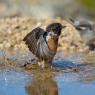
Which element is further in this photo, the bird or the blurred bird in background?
the blurred bird in background

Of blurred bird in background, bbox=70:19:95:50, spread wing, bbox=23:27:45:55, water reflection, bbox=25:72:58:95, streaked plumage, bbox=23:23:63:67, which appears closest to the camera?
water reflection, bbox=25:72:58:95

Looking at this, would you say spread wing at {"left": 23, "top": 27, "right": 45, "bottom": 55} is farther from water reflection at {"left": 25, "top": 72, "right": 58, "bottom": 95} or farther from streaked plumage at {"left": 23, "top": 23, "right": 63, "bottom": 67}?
water reflection at {"left": 25, "top": 72, "right": 58, "bottom": 95}

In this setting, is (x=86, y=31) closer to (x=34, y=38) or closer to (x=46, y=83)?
(x=34, y=38)

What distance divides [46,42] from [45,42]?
2cm

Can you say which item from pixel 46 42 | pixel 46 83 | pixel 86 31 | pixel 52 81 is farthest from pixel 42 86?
pixel 86 31

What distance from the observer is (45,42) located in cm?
880

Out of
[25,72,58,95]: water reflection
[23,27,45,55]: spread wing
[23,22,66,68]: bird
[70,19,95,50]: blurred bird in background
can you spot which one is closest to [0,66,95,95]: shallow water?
[25,72,58,95]: water reflection

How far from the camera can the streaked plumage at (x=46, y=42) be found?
8711 mm

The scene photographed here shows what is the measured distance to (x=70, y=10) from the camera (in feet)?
48.9

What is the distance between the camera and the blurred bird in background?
11.2 meters

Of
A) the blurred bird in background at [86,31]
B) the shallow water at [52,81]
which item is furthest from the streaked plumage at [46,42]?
the blurred bird in background at [86,31]

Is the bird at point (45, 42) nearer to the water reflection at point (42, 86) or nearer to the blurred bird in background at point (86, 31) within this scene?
the water reflection at point (42, 86)

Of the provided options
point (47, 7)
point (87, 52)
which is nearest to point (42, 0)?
point (47, 7)

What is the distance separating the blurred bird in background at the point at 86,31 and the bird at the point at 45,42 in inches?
84.2
